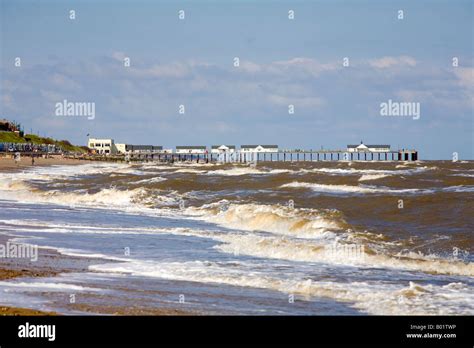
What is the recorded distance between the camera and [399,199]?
31.0 meters

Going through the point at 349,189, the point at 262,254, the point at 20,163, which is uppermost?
the point at 20,163

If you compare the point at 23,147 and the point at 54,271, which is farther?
the point at 23,147

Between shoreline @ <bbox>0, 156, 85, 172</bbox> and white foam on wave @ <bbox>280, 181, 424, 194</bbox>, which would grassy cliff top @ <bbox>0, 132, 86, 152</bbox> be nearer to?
shoreline @ <bbox>0, 156, 85, 172</bbox>

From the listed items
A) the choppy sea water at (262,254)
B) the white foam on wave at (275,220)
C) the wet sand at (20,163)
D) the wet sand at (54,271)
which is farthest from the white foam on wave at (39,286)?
the wet sand at (20,163)

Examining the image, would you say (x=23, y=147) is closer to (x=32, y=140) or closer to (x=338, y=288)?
(x=32, y=140)

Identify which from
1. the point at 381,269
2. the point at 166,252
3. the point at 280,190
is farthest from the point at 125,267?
the point at 280,190

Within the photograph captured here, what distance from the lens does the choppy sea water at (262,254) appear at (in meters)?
11.4

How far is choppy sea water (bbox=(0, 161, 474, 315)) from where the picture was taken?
37.3 ft

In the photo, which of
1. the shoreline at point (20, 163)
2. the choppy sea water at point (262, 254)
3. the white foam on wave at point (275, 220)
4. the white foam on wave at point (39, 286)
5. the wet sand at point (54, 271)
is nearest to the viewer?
the wet sand at point (54, 271)

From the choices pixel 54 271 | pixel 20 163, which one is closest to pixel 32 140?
pixel 20 163

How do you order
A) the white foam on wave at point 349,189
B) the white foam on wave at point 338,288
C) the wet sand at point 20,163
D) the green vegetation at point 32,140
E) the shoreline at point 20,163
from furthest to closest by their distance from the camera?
the green vegetation at point 32,140 < the wet sand at point 20,163 < the shoreline at point 20,163 < the white foam on wave at point 349,189 < the white foam on wave at point 338,288

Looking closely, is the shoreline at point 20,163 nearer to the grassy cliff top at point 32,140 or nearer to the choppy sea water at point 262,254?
the grassy cliff top at point 32,140

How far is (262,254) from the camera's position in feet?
56.1
